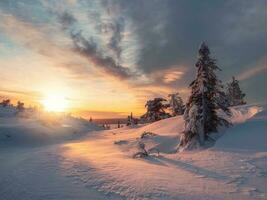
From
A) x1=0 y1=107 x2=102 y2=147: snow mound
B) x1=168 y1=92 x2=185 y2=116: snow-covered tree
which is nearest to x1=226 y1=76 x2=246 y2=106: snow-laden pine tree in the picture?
x1=168 y1=92 x2=185 y2=116: snow-covered tree

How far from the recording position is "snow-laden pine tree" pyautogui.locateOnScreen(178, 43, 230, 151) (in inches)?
888

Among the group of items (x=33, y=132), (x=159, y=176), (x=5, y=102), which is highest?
(x=5, y=102)

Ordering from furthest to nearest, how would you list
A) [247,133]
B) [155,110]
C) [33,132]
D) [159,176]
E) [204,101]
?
1. [155,110]
2. [33,132]
3. [204,101]
4. [247,133]
5. [159,176]

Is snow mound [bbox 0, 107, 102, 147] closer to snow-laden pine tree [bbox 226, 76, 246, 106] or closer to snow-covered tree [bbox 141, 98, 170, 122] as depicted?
snow-covered tree [bbox 141, 98, 170, 122]

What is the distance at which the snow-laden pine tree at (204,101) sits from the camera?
888 inches

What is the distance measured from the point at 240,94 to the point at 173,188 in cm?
6130

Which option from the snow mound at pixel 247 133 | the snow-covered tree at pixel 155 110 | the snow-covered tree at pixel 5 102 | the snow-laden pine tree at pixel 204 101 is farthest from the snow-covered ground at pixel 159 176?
the snow-covered tree at pixel 5 102

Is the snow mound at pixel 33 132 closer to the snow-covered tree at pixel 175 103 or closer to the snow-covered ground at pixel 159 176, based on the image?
the snow-covered ground at pixel 159 176

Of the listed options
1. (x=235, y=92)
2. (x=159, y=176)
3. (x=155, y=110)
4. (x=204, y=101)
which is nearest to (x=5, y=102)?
(x=155, y=110)

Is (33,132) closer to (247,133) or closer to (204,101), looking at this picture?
(204,101)

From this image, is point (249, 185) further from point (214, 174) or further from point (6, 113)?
point (6, 113)

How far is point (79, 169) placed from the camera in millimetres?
15383

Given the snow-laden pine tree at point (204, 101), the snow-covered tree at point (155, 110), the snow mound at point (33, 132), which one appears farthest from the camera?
the snow-covered tree at point (155, 110)

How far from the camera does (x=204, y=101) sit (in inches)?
923
